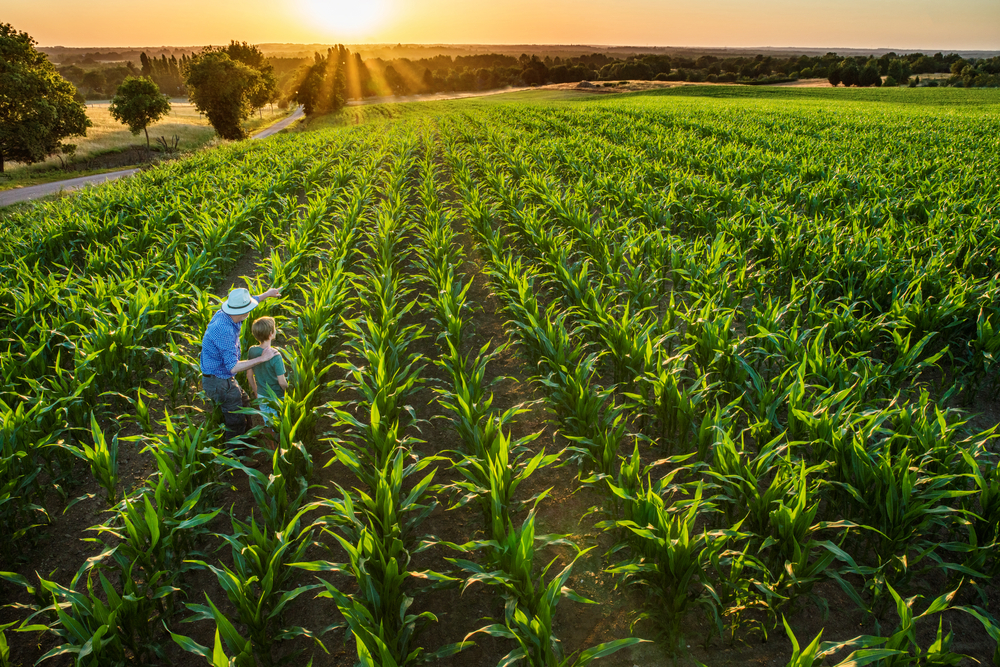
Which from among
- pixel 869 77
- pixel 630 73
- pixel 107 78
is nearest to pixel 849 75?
pixel 869 77

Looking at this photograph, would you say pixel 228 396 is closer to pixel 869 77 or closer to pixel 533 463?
pixel 533 463

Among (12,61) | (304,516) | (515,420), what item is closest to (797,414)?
(515,420)

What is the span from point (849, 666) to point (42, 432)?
5562 millimetres

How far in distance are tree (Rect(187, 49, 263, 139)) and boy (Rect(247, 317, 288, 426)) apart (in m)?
46.5

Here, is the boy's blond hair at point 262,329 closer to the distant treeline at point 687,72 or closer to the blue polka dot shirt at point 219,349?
the blue polka dot shirt at point 219,349

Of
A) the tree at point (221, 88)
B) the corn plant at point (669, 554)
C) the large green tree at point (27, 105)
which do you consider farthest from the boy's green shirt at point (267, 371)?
the tree at point (221, 88)

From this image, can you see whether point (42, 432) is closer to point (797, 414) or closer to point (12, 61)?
point (797, 414)

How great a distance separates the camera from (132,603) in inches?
96.9

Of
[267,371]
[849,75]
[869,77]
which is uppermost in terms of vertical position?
[849,75]

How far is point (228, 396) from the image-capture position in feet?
13.6

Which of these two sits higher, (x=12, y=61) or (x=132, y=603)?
(x=12, y=61)

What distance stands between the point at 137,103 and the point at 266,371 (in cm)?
4637

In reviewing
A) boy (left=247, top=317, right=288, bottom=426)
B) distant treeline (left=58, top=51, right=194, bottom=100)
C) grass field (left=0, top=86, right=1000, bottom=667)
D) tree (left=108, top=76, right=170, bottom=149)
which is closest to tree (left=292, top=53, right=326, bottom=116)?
tree (left=108, top=76, right=170, bottom=149)

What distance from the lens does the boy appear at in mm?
3971
